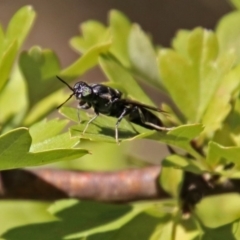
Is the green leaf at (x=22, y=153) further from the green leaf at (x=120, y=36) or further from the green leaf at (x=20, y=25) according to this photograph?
the green leaf at (x=120, y=36)

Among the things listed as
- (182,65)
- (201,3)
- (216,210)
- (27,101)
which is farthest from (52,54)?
(201,3)

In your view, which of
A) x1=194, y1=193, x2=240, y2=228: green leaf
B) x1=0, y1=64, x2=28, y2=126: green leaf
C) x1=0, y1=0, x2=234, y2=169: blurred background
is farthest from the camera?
x1=0, y1=0, x2=234, y2=169: blurred background

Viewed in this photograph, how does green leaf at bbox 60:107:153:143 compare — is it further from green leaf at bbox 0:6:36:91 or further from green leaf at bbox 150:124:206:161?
green leaf at bbox 0:6:36:91

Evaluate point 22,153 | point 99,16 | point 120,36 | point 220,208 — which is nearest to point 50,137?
point 22,153

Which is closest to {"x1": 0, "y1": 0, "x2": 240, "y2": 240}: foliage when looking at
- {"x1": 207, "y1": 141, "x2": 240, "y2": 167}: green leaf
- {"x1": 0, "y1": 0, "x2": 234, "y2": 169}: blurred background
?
{"x1": 207, "y1": 141, "x2": 240, "y2": 167}: green leaf

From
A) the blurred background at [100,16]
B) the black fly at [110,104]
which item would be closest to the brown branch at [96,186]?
the black fly at [110,104]

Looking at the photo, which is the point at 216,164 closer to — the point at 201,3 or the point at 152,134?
the point at 152,134
